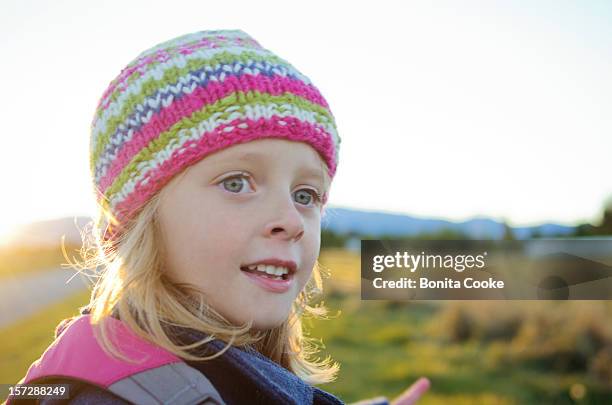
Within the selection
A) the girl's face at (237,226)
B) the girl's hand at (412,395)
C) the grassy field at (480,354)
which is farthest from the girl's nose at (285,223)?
the grassy field at (480,354)

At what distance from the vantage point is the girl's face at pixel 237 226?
5.32 ft

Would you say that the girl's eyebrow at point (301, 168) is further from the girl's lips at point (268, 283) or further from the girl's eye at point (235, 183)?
the girl's lips at point (268, 283)

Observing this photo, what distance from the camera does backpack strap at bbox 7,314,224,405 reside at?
4.77ft

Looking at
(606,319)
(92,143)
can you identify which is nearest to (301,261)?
(92,143)

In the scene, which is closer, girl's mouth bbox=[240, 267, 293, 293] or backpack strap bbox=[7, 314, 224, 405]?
backpack strap bbox=[7, 314, 224, 405]

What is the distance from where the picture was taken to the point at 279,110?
1.74 m

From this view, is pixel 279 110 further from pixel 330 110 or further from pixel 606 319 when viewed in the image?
pixel 606 319

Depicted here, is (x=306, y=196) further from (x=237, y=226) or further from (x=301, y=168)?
(x=237, y=226)

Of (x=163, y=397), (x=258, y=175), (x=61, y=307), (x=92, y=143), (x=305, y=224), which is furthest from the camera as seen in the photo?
(x=61, y=307)

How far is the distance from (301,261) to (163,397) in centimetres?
52

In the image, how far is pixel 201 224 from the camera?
1.62 metres

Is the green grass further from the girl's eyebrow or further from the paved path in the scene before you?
the girl's eyebrow

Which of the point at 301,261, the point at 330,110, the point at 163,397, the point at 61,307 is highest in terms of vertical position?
the point at 61,307

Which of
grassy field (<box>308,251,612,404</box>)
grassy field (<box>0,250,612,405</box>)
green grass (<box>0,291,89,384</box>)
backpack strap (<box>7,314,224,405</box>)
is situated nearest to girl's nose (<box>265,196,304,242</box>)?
backpack strap (<box>7,314,224,405</box>)
